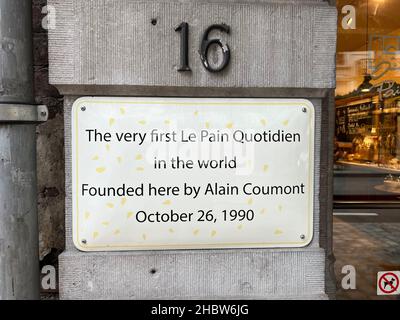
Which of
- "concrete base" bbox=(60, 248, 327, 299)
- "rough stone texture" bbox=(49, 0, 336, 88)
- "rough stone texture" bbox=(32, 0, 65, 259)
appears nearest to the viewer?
"rough stone texture" bbox=(49, 0, 336, 88)

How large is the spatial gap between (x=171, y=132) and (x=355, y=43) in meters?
4.12

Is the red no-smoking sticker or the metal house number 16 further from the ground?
the metal house number 16

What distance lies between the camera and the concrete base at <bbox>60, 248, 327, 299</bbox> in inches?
92.4

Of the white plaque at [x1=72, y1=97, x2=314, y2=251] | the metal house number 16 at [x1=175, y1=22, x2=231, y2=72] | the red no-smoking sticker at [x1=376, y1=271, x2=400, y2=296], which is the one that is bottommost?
the red no-smoking sticker at [x1=376, y1=271, x2=400, y2=296]

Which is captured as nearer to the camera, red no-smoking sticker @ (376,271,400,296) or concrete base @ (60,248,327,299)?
concrete base @ (60,248,327,299)

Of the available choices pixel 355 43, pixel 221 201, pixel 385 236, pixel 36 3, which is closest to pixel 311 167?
pixel 221 201

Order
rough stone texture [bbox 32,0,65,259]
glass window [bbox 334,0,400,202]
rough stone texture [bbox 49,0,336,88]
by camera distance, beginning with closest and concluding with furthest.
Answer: rough stone texture [bbox 49,0,336,88] → rough stone texture [bbox 32,0,65,259] → glass window [bbox 334,0,400,202]

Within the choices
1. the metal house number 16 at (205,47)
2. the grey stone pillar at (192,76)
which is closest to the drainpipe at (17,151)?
the grey stone pillar at (192,76)

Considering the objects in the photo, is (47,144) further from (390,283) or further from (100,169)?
(390,283)

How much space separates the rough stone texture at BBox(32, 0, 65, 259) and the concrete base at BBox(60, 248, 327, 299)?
1.17 ft

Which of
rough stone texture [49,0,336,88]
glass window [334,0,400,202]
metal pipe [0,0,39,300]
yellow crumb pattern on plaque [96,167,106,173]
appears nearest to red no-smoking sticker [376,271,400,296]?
rough stone texture [49,0,336,88]

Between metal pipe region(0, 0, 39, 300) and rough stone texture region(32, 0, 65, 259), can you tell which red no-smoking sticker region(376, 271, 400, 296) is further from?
metal pipe region(0, 0, 39, 300)

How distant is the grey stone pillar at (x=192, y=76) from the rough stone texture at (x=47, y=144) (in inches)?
8.7

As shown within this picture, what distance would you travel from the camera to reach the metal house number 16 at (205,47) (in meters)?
2.24
